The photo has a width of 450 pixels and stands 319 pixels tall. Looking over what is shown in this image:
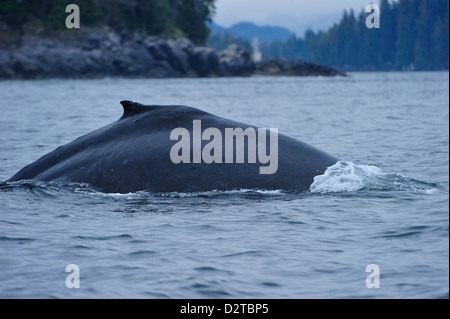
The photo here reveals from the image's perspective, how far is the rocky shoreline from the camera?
287ft

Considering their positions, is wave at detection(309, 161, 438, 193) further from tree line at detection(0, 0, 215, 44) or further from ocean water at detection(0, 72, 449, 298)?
tree line at detection(0, 0, 215, 44)

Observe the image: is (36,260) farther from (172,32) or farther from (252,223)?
(172,32)

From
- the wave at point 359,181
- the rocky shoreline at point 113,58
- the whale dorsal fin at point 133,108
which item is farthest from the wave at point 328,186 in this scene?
the rocky shoreline at point 113,58

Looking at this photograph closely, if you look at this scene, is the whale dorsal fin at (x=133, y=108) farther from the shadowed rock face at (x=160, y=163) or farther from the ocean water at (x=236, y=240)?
the ocean water at (x=236, y=240)

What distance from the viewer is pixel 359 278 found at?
6.12 metres

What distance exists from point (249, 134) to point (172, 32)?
105946 millimetres

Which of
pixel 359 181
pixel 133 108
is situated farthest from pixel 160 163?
pixel 359 181

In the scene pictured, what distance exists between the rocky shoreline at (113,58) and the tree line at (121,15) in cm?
324

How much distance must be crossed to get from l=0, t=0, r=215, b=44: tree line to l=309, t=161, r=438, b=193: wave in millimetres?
88447

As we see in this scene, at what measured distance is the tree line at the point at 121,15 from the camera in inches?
3765

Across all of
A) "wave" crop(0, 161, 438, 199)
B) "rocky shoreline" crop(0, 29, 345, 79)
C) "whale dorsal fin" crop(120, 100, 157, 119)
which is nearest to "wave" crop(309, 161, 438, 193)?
"wave" crop(0, 161, 438, 199)

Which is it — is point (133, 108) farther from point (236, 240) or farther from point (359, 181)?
point (359, 181)
